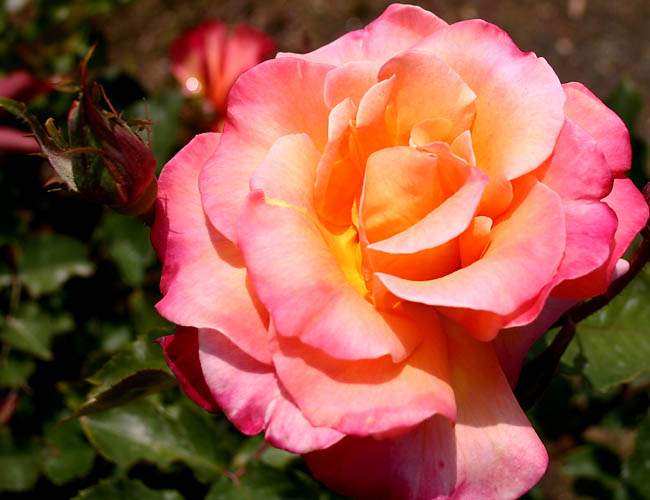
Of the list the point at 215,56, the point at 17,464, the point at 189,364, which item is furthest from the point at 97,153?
the point at 215,56

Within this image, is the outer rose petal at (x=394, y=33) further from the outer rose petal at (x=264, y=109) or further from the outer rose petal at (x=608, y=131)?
the outer rose petal at (x=608, y=131)

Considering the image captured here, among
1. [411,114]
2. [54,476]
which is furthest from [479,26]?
[54,476]

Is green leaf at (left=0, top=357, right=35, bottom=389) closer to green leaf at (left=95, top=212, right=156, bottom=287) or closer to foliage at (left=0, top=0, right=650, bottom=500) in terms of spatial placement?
foliage at (left=0, top=0, right=650, bottom=500)

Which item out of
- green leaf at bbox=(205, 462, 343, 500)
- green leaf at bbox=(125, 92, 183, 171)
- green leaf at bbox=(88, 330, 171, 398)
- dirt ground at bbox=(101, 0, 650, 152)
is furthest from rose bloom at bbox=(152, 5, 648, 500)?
dirt ground at bbox=(101, 0, 650, 152)

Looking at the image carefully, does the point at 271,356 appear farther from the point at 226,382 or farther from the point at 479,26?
the point at 479,26

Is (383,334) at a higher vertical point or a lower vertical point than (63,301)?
higher

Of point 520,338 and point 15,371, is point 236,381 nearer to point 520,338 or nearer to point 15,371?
point 520,338
